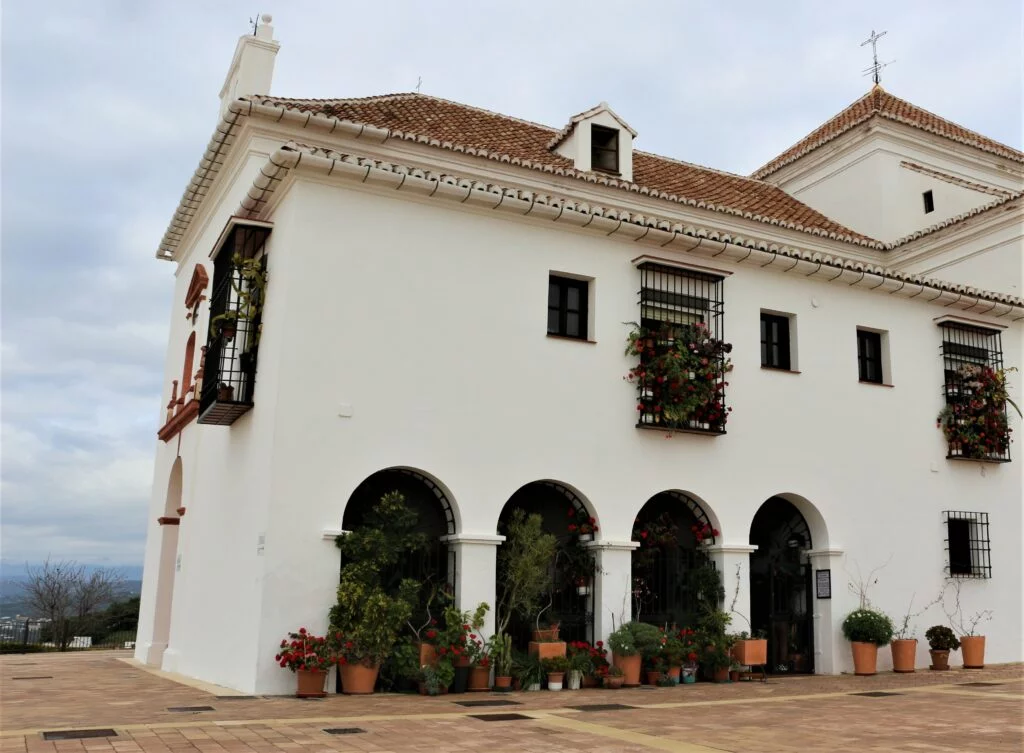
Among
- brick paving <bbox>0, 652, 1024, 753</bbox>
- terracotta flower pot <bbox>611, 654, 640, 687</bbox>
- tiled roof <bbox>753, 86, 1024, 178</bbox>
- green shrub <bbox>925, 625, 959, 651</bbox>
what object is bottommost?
brick paving <bbox>0, 652, 1024, 753</bbox>

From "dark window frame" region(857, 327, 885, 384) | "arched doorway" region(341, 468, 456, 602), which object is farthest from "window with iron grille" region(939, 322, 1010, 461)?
"arched doorway" region(341, 468, 456, 602)

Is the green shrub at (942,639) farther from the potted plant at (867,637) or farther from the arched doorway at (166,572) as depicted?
the arched doorway at (166,572)

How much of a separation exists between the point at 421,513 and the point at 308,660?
269cm

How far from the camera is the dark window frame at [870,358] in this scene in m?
16.7

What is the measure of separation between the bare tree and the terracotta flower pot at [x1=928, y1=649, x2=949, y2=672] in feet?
94.9

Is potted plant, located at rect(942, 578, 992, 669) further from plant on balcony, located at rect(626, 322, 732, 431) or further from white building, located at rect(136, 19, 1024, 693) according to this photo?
plant on balcony, located at rect(626, 322, 732, 431)

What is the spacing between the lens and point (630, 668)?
1273cm

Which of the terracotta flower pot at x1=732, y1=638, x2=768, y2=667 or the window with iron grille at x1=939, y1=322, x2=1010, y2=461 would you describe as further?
the window with iron grille at x1=939, y1=322, x2=1010, y2=461

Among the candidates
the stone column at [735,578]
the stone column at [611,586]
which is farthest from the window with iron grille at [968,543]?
the stone column at [611,586]

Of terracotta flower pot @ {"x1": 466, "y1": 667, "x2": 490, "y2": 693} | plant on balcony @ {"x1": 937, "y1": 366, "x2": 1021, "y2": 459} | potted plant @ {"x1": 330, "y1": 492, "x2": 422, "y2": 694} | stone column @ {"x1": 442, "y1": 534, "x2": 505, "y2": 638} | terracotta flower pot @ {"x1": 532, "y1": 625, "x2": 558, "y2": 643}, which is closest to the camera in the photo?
potted plant @ {"x1": 330, "y1": 492, "x2": 422, "y2": 694}

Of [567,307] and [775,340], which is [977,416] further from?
[567,307]

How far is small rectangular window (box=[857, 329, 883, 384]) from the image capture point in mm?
16688

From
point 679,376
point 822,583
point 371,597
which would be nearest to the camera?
point 371,597

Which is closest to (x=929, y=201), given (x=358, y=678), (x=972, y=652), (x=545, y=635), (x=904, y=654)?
(x=972, y=652)
